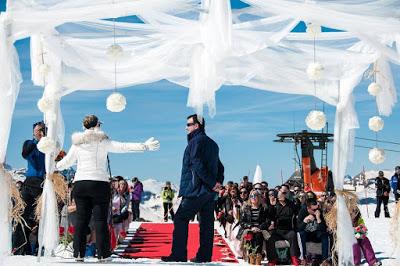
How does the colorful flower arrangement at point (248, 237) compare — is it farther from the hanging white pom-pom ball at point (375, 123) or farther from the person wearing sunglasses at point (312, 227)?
the hanging white pom-pom ball at point (375, 123)

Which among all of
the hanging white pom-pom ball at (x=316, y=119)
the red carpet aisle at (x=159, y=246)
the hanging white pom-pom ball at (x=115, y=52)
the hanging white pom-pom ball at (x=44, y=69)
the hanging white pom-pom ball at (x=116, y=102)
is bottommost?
the red carpet aisle at (x=159, y=246)

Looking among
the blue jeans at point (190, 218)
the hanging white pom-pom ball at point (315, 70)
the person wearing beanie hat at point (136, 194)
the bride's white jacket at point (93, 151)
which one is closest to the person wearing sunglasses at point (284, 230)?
the blue jeans at point (190, 218)

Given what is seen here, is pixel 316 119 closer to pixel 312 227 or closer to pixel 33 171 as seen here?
pixel 312 227

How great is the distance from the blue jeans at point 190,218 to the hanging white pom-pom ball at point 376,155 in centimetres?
178

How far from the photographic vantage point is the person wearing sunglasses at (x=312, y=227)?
862 cm

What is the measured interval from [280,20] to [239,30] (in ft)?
1.49

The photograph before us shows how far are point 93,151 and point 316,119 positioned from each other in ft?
7.92

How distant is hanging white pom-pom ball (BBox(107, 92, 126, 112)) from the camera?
20.9ft

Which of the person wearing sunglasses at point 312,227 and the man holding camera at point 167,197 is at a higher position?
the man holding camera at point 167,197

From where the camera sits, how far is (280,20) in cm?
665

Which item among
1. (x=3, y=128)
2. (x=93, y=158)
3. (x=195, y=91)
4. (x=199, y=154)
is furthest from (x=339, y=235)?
(x=3, y=128)

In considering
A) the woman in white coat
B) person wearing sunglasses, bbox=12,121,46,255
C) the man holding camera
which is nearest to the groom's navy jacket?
the woman in white coat

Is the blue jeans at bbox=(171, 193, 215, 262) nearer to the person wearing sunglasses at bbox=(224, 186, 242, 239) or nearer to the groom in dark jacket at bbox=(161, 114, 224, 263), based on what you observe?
the groom in dark jacket at bbox=(161, 114, 224, 263)

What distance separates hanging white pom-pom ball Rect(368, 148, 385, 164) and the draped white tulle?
0.23 m
